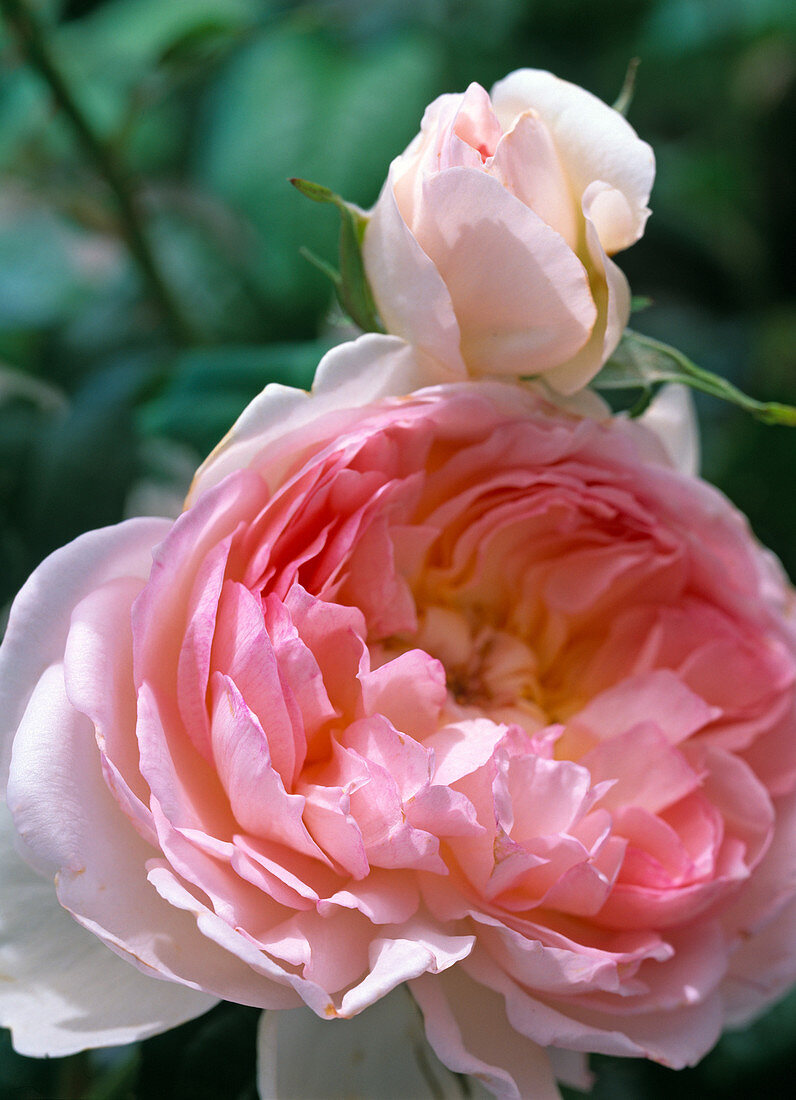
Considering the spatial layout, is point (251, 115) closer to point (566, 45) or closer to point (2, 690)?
point (566, 45)

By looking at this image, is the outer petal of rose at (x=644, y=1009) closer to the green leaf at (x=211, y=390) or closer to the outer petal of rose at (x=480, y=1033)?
the outer petal of rose at (x=480, y=1033)

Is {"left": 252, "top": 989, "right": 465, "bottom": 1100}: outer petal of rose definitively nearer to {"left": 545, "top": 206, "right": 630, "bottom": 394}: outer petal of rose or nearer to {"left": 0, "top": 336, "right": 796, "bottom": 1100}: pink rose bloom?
{"left": 0, "top": 336, "right": 796, "bottom": 1100}: pink rose bloom

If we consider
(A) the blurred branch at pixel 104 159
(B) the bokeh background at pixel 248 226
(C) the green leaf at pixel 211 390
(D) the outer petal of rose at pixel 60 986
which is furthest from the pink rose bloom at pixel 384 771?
(A) the blurred branch at pixel 104 159

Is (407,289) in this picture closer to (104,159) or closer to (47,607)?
(47,607)

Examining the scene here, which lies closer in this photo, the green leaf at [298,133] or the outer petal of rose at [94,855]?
the outer petal of rose at [94,855]

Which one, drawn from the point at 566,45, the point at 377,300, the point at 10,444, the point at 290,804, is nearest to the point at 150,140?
the point at 566,45

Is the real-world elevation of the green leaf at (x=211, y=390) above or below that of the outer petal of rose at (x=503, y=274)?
below

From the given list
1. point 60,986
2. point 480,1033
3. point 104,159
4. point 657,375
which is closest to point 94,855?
point 60,986

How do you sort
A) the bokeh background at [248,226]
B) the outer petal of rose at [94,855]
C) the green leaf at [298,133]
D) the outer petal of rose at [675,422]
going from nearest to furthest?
the outer petal of rose at [94,855] < the outer petal of rose at [675,422] < the bokeh background at [248,226] < the green leaf at [298,133]

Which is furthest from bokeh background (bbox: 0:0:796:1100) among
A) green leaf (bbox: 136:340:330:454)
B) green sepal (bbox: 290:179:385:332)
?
green sepal (bbox: 290:179:385:332)
